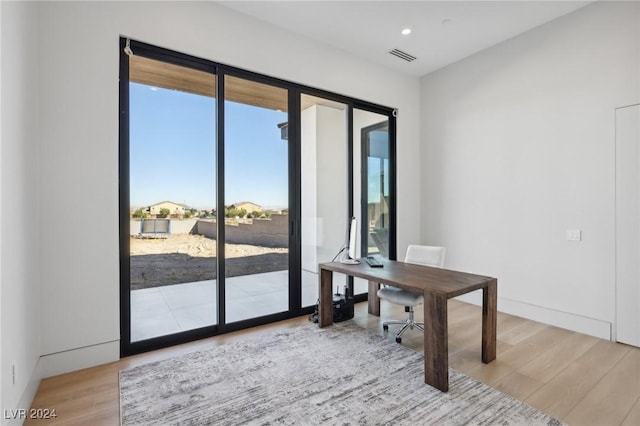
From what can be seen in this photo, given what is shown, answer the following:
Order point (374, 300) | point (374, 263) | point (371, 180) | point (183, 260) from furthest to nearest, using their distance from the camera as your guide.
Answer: point (371, 180) < point (374, 300) < point (374, 263) < point (183, 260)

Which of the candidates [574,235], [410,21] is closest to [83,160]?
[410,21]

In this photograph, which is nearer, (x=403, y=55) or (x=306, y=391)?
Answer: (x=306, y=391)

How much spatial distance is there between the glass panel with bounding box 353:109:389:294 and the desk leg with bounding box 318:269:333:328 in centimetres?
117

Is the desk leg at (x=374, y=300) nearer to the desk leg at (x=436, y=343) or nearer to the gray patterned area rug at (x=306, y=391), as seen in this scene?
the gray patterned area rug at (x=306, y=391)

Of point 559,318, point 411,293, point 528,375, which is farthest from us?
point 559,318

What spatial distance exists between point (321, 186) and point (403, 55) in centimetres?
208

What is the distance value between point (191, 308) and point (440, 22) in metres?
4.08

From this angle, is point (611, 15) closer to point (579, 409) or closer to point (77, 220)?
point (579, 409)

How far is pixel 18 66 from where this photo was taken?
1.92 metres

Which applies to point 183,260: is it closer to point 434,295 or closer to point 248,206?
point 248,206

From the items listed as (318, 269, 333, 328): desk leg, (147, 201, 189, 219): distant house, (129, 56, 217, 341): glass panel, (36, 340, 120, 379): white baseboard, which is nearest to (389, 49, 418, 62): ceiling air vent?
(129, 56, 217, 341): glass panel

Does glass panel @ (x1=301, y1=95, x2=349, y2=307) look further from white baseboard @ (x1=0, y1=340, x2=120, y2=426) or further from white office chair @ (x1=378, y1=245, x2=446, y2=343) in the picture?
white baseboard @ (x1=0, y1=340, x2=120, y2=426)

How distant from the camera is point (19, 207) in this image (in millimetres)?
1925

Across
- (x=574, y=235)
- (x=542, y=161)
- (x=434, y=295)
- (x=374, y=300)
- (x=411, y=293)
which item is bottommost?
(x=374, y=300)
